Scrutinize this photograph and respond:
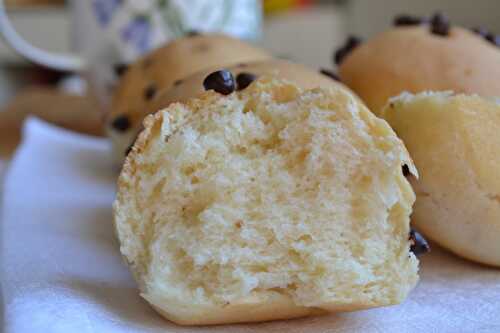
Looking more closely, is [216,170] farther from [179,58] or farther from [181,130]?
Answer: [179,58]

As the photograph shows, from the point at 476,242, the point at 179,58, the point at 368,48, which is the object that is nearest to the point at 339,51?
the point at 368,48

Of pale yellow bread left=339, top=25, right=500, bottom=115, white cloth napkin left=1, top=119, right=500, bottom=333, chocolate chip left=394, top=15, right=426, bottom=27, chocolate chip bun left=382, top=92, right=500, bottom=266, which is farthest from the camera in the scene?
chocolate chip left=394, top=15, right=426, bottom=27

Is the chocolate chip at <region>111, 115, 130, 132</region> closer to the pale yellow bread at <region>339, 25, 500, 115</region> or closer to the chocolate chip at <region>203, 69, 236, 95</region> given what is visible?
the pale yellow bread at <region>339, 25, 500, 115</region>

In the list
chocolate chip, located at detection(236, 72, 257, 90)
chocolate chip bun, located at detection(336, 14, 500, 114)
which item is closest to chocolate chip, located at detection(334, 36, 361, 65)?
chocolate chip bun, located at detection(336, 14, 500, 114)

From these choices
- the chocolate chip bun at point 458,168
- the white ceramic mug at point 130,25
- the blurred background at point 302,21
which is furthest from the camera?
the blurred background at point 302,21

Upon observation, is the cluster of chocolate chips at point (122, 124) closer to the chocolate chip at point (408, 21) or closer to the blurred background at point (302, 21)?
the chocolate chip at point (408, 21)

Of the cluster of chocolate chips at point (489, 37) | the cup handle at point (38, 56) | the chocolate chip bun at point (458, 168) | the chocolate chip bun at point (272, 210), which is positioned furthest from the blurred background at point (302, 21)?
the chocolate chip bun at point (272, 210)
